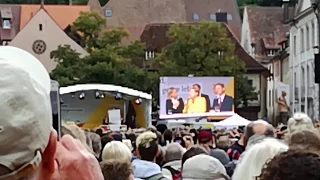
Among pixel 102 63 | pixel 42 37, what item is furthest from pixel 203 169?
pixel 42 37

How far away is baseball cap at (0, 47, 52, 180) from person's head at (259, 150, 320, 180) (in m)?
1.26

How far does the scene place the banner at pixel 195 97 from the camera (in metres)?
30.0

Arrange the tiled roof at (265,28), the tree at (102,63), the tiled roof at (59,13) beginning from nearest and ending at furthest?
1. the tree at (102,63)
2. the tiled roof at (59,13)
3. the tiled roof at (265,28)

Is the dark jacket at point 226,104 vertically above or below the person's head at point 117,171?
above

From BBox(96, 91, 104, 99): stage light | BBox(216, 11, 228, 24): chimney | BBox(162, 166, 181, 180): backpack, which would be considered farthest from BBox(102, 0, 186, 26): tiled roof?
BBox(162, 166, 181, 180): backpack

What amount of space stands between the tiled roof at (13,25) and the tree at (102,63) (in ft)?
79.7

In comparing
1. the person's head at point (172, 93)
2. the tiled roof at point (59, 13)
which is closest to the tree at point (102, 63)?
the person's head at point (172, 93)

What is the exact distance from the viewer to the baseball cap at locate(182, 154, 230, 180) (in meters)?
5.64

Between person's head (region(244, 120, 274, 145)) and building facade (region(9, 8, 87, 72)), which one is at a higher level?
building facade (region(9, 8, 87, 72))

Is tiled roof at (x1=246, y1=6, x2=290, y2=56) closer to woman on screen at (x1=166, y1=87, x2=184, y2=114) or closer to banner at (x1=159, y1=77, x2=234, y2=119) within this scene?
banner at (x1=159, y1=77, x2=234, y2=119)

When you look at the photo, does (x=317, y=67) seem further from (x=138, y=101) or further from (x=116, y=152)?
(x=138, y=101)

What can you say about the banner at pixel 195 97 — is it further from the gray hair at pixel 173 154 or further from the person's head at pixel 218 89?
the gray hair at pixel 173 154

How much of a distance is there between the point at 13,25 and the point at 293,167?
83.8 m

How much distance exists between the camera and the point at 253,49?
3445 inches
